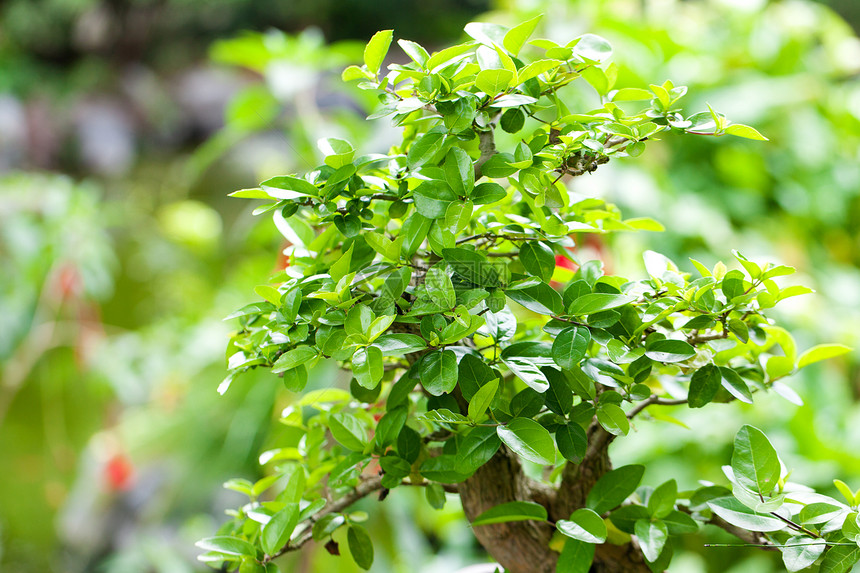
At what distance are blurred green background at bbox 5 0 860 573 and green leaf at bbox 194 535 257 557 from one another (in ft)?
1.59

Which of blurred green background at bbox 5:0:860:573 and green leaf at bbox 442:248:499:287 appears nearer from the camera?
green leaf at bbox 442:248:499:287

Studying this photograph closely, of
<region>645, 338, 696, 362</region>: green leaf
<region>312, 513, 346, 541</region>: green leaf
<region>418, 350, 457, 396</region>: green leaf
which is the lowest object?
<region>312, 513, 346, 541</region>: green leaf

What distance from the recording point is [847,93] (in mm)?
1488

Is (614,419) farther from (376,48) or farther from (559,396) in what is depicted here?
(376,48)

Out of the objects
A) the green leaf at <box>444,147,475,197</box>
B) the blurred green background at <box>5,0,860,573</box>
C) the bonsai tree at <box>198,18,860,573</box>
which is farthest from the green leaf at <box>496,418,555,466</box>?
the blurred green background at <box>5,0,860,573</box>

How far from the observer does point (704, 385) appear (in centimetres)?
31

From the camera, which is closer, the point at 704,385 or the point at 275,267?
the point at 704,385

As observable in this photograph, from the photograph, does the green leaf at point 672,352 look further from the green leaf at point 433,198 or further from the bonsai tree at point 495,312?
the green leaf at point 433,198

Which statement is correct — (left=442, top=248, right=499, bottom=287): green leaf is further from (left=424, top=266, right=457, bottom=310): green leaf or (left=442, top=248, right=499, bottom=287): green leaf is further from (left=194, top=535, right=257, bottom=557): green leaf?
(left=194, top=535, right=257, bottom=557): green leaf

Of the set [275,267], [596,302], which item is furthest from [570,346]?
[275,267]

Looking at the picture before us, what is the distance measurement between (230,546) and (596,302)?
20 cm

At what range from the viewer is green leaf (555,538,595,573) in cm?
30

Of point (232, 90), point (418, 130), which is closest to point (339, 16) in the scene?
point (232, 90)

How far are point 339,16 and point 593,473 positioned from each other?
2.82m
